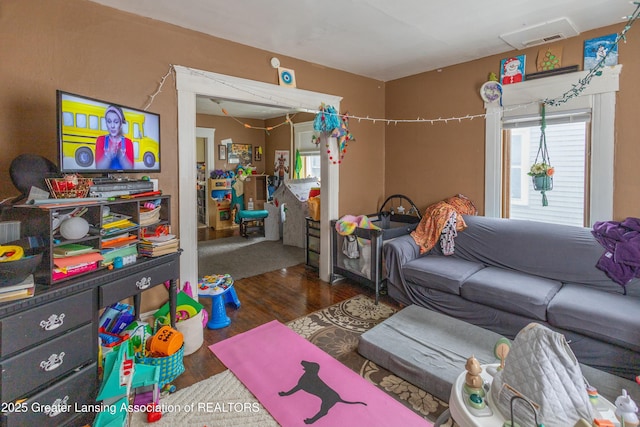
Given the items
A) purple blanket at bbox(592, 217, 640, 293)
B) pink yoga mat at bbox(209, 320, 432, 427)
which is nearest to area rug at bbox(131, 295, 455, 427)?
pink yoga mat at bbox(209, 320, 432, 427)

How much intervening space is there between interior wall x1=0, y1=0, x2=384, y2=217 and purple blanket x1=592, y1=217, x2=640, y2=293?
307 cm

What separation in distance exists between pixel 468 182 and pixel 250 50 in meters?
2.60

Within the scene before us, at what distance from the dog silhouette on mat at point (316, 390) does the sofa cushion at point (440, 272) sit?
4.01 feet

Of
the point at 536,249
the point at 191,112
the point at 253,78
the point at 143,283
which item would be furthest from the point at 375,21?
the point at 143,283

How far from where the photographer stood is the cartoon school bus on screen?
1.72m

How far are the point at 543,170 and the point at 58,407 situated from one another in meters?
3.65

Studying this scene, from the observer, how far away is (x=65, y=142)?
1721 mm

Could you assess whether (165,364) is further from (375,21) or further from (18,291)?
(375,21)

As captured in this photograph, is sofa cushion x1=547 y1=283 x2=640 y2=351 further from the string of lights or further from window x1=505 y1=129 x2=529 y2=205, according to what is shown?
the string of lights

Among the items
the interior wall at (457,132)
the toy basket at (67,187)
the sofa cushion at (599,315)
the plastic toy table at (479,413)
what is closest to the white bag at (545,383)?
the plastic toy table at (479,413)

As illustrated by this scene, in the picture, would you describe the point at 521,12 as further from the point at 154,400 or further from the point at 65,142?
the point at 154,400

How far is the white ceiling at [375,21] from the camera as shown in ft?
7.41

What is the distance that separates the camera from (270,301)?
320 cm

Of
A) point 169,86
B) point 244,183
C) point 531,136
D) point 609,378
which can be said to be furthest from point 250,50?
point 244,183
